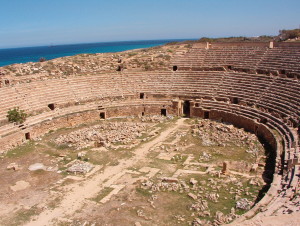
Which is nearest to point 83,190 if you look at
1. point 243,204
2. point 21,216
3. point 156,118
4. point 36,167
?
point 21,216

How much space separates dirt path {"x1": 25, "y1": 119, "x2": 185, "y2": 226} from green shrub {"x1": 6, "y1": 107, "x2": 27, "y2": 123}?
31.0ft

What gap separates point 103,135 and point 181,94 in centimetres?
986

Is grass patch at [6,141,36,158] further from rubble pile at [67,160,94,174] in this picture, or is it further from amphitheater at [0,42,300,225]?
rubble pile at [67,160,94,174]

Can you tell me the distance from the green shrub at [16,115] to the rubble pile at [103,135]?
10.9 feet

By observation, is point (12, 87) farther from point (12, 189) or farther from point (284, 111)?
point (284, 111)

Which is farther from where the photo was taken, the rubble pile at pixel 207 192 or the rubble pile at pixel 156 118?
the rubble pile at pixel 156 118

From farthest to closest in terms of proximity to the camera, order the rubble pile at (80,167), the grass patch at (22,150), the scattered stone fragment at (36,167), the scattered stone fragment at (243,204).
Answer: the grass patch at (22,150), the scattered stone fragment at (36,167), the rubble pile at (80,167), the scattered stone fragment at (243,204)

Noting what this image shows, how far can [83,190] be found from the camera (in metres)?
14.7

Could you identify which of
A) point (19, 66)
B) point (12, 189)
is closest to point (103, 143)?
point (12, 189)

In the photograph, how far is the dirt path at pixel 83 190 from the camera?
12680mm

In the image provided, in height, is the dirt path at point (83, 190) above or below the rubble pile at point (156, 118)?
below

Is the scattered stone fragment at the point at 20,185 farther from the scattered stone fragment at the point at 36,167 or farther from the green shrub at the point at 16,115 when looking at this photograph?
the green shrub at the point at 16,115

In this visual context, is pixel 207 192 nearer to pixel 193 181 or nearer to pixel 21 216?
pixel 193 181

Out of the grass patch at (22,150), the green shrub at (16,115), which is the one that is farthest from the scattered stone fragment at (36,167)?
the green shrub at (16,115)
